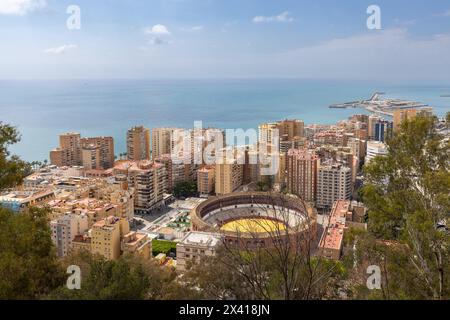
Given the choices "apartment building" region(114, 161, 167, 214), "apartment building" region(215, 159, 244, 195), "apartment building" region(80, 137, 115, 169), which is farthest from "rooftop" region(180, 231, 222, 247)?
"apartment building" region(80, 137, 115, 169)

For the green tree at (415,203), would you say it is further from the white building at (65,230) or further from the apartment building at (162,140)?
the apartment building at (162,140)

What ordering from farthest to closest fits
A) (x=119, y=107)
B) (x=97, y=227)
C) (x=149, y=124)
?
1. (x=119, y=107)
2. (x=149, y=124)
3. (x=97, y=227)

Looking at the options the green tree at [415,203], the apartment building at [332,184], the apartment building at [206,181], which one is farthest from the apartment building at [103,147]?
the green tree at [415,203]

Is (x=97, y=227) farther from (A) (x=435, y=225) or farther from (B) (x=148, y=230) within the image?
(A) (x=435, y=225)

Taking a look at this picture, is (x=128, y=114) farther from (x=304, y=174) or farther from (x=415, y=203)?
(x=415, y=203)
